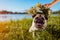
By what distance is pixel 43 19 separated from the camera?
1.51 metres

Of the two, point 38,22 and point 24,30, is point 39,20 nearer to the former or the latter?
point 38,22

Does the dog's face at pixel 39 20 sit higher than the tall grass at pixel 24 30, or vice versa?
the dog's face at pixel 39 20

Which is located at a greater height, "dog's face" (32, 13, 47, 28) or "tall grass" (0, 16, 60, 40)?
"dog's face" (32, 13, 47, 28)

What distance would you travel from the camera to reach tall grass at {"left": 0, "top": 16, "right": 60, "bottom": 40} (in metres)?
1.52

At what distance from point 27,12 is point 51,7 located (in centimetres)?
22

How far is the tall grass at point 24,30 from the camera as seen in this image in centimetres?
152

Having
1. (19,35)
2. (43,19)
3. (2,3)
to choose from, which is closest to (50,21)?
(43,19)

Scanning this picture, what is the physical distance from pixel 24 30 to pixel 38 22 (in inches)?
5.6

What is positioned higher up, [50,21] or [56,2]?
[56,2]

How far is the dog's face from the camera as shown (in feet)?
4.93

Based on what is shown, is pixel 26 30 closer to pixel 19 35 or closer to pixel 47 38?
pixel 19 35

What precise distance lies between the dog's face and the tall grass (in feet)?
0.15

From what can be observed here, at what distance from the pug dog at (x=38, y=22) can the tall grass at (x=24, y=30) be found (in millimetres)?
33

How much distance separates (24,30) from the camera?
5.03 feet
